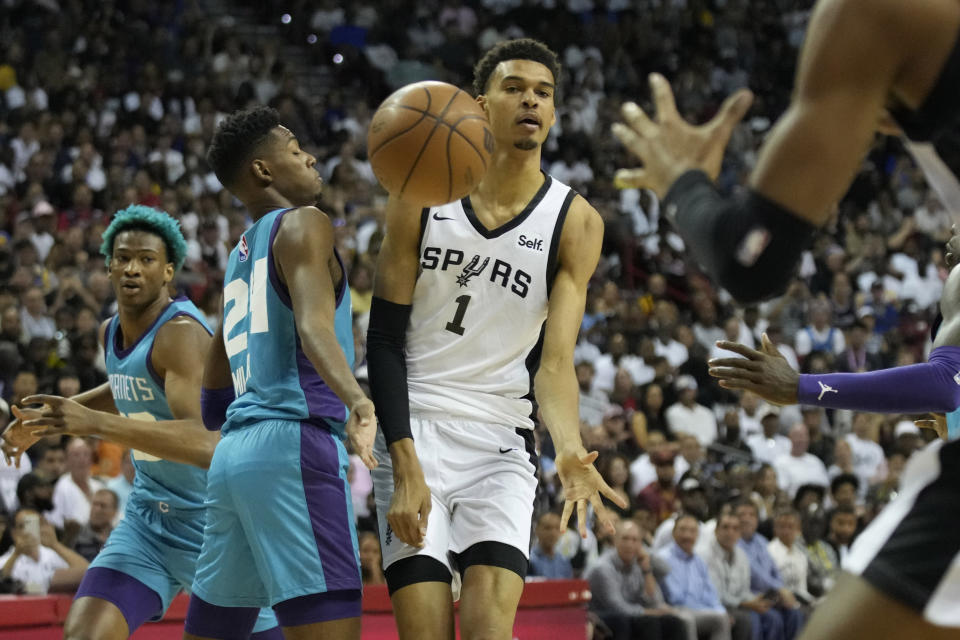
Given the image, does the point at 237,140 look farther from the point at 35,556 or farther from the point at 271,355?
the point at 35,556

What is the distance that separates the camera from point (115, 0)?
1683cm

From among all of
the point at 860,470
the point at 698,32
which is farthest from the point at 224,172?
the point at 698,32

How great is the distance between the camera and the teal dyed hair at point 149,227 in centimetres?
535

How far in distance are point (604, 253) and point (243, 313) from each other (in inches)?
488

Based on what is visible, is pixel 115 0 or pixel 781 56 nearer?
pixel 115 0

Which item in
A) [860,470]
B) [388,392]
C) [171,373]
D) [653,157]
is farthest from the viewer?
[860,470]

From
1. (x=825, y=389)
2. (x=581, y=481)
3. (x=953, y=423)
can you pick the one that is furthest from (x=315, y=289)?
(x=953, y=423)

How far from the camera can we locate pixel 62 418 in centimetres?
432

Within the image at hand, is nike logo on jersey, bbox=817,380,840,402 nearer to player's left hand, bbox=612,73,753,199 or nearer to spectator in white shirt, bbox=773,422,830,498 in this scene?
player's left hand, bbox=612,73,753,199

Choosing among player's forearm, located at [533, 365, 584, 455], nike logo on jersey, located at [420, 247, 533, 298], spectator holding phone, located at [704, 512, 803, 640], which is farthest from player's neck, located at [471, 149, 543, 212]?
spectator holding phone, located at [704, 512, 803, 640]

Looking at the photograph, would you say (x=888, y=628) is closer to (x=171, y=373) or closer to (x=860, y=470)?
(x=171, y=373)

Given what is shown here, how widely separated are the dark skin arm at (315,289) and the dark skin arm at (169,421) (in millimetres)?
892

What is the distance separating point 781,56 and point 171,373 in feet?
59.3

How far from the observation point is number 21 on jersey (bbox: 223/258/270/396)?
4078 millimetres
